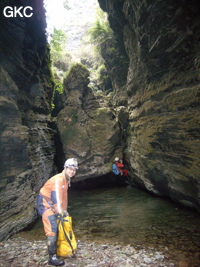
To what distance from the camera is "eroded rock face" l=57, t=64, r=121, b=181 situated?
1368cm

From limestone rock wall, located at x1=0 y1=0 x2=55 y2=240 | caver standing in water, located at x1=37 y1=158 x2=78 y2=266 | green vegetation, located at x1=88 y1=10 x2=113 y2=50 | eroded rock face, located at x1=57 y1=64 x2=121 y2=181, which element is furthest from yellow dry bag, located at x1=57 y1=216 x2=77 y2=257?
green vegetation, located at x1=88 y1=10 x2=113 y2=50

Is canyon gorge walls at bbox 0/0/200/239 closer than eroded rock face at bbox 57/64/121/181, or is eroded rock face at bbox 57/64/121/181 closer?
canyon gorge walls at bbox 0/0/200/239

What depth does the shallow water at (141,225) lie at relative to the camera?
16.5 ft

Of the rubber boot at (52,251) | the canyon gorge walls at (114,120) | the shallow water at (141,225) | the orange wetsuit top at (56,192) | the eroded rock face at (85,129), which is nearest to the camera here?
the rubber boot at (52,251)

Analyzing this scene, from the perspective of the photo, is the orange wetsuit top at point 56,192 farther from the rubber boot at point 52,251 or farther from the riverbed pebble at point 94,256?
the riverbed pebble at point 94,256

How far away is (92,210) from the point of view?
9086mm

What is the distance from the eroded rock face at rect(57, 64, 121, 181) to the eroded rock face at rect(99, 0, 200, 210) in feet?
12.4

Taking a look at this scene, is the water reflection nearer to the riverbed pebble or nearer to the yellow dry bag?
the riverbed pebble

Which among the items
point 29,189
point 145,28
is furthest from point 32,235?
point 145,28

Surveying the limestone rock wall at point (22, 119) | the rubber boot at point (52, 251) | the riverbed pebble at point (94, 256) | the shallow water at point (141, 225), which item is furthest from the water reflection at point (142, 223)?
the limestone rock wall at point (22, 119)

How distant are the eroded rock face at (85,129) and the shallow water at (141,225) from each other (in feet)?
12.8

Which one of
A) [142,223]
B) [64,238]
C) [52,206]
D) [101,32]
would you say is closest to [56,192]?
[52,206]

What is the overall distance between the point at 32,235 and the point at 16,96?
6249mm

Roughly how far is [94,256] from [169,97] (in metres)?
6.92
